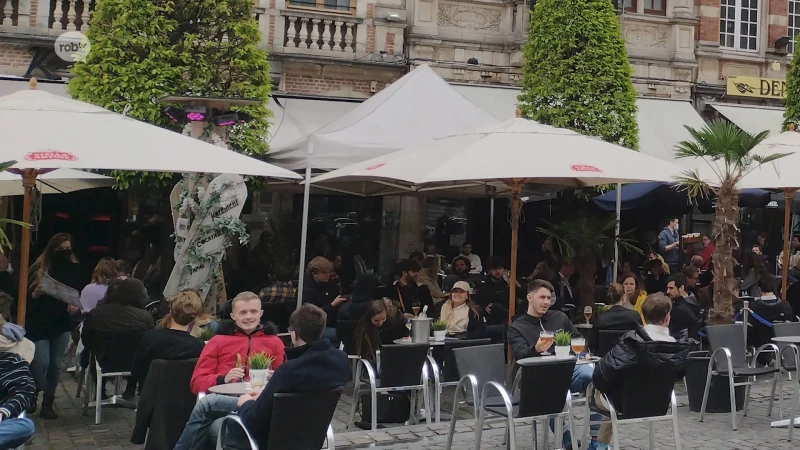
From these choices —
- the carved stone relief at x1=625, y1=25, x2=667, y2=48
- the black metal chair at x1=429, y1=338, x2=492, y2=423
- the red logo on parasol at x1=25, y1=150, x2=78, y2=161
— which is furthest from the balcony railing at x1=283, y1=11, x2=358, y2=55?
the red logo on parasol at x1=25, y1=150, x2=78, y2=161

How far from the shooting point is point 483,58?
1717 centimetres

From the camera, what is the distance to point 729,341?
879 cm

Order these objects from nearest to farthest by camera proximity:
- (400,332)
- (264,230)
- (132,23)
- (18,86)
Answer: (400,332) → (132,23) → (18,86) → (264,230)

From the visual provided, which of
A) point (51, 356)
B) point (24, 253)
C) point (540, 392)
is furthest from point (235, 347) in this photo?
point (51, 356)

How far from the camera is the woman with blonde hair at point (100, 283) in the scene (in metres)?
9.30

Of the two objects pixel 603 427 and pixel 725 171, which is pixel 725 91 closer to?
pixel 725 171

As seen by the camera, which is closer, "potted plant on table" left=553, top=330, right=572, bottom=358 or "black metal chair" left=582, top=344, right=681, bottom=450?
"black metal chair" left=582, top=344, right=681, bottom=450

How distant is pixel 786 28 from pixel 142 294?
1660 cm

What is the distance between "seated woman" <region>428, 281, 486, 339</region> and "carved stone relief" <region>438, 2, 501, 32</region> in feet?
30.0

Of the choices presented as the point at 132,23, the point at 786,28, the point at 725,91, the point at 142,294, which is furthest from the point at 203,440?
the point at 786,28

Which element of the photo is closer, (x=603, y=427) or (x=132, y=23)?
(x=603, y=427)

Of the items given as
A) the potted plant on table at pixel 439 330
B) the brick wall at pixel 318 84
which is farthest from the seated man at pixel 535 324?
the brick wall at pixel 318 84

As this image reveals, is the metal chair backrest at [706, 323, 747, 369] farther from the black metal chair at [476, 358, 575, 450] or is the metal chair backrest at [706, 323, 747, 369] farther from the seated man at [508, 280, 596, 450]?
the black metal chair at [476, 358, 575, 450]

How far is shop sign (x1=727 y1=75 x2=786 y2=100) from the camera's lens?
1864cm
